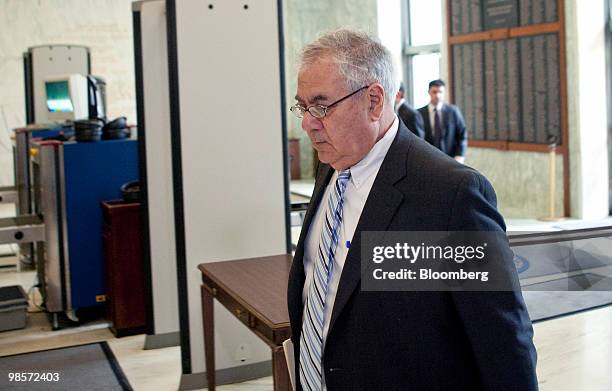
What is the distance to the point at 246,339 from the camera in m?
4.61

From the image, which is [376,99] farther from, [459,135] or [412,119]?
[459,135]

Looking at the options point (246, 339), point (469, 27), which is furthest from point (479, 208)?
point (469, 27)

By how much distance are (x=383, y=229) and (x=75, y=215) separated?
4.56 metres

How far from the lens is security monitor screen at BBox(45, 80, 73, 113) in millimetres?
8500

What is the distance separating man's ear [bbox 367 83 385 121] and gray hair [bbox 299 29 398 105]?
0.01 metres

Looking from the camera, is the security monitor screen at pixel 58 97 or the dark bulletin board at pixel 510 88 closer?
the security monitor screen at pixel 58 97

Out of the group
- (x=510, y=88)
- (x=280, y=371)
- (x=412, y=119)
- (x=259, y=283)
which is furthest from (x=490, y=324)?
(x=510, y=88)

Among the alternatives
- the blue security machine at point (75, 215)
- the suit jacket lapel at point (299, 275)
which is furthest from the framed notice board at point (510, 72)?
the suit jacket lapel at point (299, 275)

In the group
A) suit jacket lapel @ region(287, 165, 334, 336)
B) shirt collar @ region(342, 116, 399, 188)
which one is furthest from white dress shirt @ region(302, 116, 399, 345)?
suit jacket lapel @ region(287, 165, 334, 336)

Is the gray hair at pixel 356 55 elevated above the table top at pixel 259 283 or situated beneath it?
elevated above

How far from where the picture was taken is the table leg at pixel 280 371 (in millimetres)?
3080

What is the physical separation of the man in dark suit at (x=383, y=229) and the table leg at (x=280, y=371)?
0.98 metres

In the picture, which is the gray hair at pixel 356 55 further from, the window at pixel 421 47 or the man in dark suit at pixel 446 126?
the window at pixel 421 47

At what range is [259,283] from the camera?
3639mm
